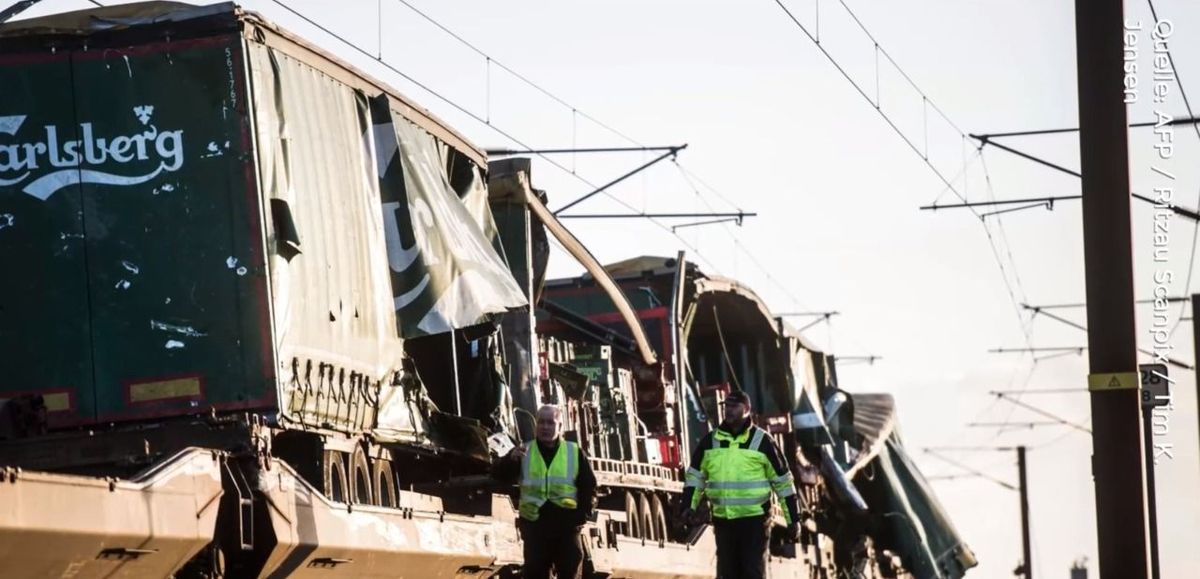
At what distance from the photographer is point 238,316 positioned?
1350cm

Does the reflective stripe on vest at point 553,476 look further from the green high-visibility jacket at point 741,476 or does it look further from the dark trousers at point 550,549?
the green high-visibility jacket at point 741,476

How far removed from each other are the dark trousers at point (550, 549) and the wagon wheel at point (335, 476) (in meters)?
1.28

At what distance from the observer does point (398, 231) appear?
15.8 meters

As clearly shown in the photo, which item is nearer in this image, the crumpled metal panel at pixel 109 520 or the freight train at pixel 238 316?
the crumpled metal panel at pixel 109 520

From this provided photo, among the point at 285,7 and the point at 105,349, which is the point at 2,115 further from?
the point at 285,7

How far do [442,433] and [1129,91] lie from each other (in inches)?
220

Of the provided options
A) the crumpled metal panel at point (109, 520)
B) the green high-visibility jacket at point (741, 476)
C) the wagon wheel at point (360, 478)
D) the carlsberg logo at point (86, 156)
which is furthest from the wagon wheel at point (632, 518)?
the crumpled metal panel at point (109, 520)

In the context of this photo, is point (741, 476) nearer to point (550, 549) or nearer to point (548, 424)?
point (548, 424)

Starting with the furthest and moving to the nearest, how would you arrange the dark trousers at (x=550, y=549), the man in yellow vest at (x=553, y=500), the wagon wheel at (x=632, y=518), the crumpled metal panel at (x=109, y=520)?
1. the wagon wheel at (x=632, y=518)
2. the dark trousers at (x=550, y=549)
3. the man in yellow vest at (x=553, y=500)
4. the crumpled metal panel at (x=109, y=520)

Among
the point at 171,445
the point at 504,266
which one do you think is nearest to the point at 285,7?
the point at 504,266

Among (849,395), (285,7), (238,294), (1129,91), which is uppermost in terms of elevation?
(285,7)

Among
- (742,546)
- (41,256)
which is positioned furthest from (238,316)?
(742,546)

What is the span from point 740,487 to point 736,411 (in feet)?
1.60

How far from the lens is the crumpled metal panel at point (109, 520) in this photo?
9.34m
